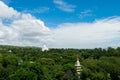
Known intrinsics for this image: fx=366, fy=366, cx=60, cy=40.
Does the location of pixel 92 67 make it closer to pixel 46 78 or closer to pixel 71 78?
pixel 71 78

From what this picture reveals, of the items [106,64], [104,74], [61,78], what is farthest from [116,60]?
[61,78]

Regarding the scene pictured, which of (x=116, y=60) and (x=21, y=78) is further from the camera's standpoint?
(x=116, y=60)

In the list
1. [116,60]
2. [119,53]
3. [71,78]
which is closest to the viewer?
[71,78]

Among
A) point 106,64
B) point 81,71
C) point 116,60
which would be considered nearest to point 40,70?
point 81,71

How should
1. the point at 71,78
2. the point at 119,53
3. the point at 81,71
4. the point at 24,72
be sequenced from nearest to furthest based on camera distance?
the point at 24,72
the point at 71,78
the point at 81,71
the point at 119,53

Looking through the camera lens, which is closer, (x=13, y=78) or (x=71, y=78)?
(x=13, y=78)

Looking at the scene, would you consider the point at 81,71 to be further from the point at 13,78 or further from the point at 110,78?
the point at 13,78

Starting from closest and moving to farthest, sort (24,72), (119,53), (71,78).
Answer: (24,72)
(71,78)
(119,53)

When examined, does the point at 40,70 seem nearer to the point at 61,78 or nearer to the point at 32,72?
the point at 32,72

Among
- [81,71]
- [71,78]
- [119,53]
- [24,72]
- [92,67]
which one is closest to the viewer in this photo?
[24,72]
